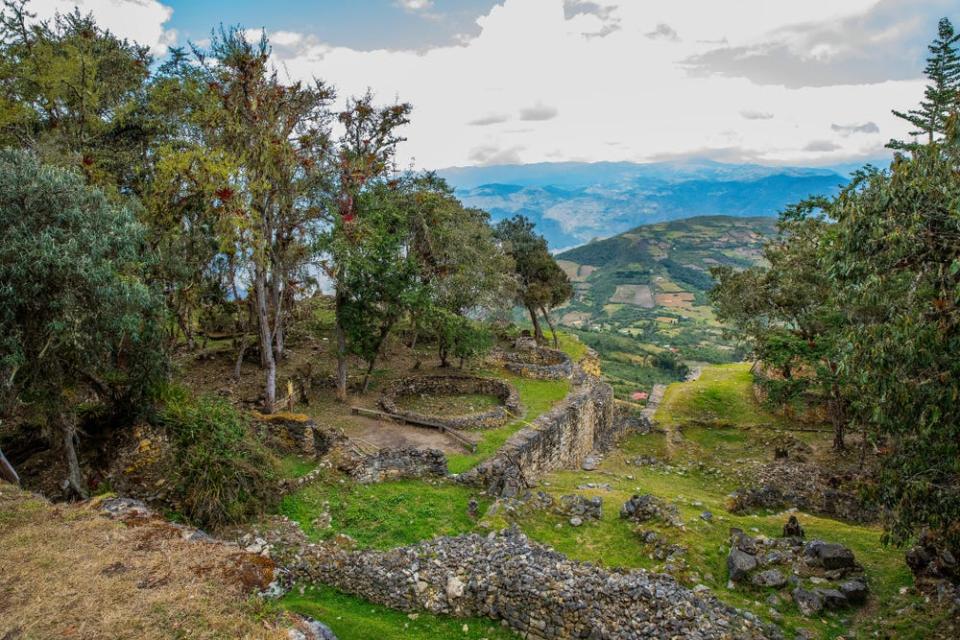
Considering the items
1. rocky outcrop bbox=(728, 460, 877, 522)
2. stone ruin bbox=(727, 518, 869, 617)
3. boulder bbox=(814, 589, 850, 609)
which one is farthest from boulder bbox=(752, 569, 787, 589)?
rocky outcrop bbox=(728, 460, 877, 522)

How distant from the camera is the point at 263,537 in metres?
12.2

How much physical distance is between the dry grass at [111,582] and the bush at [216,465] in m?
2.16

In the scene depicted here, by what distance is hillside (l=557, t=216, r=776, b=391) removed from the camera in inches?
3460

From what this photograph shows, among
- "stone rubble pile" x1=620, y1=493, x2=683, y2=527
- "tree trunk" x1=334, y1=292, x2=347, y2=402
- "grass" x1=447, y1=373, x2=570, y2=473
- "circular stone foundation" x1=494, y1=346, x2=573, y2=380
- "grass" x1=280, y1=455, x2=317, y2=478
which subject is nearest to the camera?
"stone rubble pile" x1=620, y1=493, x2=683, y2=527

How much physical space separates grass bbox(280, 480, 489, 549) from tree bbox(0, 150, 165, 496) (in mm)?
5449

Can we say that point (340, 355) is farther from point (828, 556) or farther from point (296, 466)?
point (828, 556)

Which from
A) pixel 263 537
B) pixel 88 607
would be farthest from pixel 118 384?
pixel 88 607

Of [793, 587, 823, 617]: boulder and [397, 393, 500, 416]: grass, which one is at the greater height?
[397, 393, 500, 416]: grass

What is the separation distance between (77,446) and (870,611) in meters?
19.3

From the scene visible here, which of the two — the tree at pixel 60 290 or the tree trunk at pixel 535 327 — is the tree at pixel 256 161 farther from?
the tree trunk at pixel 535 327

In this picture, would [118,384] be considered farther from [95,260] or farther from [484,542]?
[484,542]

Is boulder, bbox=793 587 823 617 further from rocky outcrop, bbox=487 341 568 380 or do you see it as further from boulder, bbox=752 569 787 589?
rocky outcrop, bbox=487 341 568 380

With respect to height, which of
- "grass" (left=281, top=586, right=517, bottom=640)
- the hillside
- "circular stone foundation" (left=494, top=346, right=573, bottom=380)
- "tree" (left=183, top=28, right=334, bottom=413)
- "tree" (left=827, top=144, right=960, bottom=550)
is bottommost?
the hillside

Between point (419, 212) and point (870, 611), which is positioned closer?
point (870, 611)
